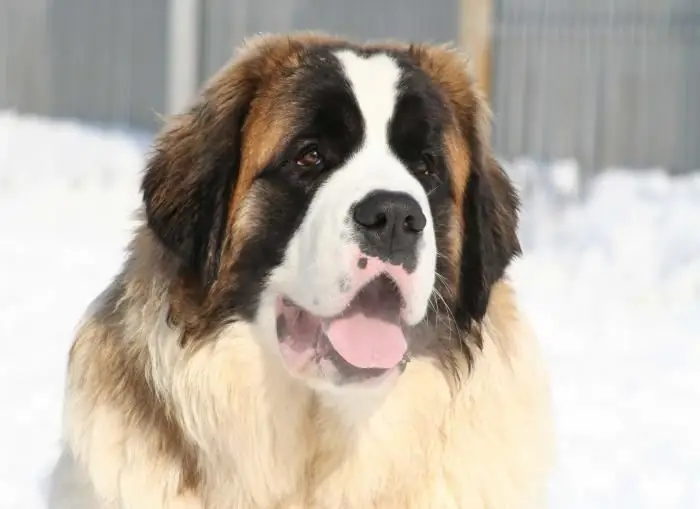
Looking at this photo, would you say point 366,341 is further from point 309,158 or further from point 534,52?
point 534,52

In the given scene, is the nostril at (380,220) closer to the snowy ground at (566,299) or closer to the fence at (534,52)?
the snowy ground at (566,299)

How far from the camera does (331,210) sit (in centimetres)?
200

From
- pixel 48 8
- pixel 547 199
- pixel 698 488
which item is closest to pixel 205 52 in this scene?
pixel 48 8

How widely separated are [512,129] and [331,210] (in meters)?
5.12

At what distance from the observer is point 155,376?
2.16m

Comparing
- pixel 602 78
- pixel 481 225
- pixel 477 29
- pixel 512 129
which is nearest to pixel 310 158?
pixel 481 225

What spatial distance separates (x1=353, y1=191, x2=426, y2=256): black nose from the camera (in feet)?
6.32

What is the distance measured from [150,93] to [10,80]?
Answer: 992mm

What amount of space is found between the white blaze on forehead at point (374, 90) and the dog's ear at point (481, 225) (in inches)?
11.5

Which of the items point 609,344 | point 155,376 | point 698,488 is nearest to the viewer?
point 155,376

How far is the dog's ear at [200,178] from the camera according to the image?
7.11 feet

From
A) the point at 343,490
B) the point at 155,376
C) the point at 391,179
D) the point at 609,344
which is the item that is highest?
the point at 391,179

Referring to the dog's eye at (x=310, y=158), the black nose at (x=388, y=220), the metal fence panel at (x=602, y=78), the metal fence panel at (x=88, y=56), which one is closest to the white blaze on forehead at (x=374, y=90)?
the dog's eye at (x=310, y=158)

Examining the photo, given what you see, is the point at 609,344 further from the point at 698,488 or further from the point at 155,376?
the point at 155,376
